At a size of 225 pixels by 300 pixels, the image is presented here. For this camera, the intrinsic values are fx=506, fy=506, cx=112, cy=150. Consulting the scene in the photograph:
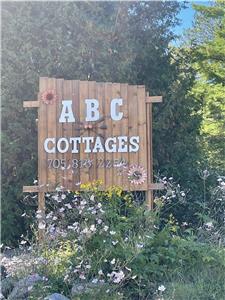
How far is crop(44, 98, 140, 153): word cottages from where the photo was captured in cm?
588

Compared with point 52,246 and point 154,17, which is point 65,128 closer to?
point 52,246

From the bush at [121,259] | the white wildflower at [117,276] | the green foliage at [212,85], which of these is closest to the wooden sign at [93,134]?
the bush at [121,259]

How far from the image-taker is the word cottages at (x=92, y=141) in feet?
19.3

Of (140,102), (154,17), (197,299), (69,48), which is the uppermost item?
(154,17)

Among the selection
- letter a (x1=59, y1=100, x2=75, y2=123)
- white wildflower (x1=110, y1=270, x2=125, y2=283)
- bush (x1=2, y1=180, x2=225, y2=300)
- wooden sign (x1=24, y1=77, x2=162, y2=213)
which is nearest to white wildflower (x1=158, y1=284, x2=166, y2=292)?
bush (x1=2, y1=180, x2=225, y2=300)

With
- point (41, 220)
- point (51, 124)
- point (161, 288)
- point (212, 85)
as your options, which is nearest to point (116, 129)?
Result: point (51, 124)

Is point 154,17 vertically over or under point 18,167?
over

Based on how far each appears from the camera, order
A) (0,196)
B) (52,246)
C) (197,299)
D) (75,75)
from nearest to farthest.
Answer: (197,299) → (52,246) → (0,196) → (75,75)

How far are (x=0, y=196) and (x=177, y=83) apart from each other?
3268 mm

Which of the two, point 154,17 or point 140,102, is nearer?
point 140,102

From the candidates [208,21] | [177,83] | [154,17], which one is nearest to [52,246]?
[177,83]

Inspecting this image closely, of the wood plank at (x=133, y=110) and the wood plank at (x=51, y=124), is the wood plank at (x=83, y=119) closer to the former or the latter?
the wood plank at (x=51, y=124)

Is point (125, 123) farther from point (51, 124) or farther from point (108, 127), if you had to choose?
point (51, 124)

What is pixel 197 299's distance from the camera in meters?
3.80
